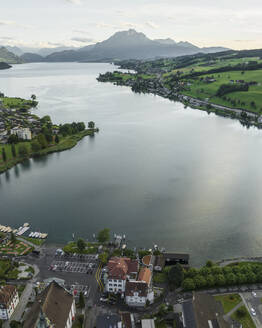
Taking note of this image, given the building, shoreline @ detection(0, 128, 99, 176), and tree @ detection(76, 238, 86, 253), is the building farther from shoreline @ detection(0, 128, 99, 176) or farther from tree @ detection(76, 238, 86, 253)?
tree @ detection(76, 238, 86, 253)

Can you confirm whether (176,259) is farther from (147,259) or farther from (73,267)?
(73,267)

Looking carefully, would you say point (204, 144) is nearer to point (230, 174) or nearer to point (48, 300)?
point (230, 174)

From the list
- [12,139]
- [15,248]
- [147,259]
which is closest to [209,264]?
[147,259]

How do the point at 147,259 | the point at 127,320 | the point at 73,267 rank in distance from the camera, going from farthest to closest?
the point at 147,259 → the point at 73,267 → the point at 127,320

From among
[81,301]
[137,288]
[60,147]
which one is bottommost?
[60,147]

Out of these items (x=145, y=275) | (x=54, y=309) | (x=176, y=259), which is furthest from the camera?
(x=176, y=259)

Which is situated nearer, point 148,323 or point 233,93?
point 148,323

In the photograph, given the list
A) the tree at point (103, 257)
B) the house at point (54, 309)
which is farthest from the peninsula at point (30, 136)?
the house at point (54, 309)

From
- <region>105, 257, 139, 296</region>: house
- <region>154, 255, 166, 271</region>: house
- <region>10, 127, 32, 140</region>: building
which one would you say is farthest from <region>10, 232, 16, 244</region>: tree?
<region>10, 127, 32, 140</region>: building
